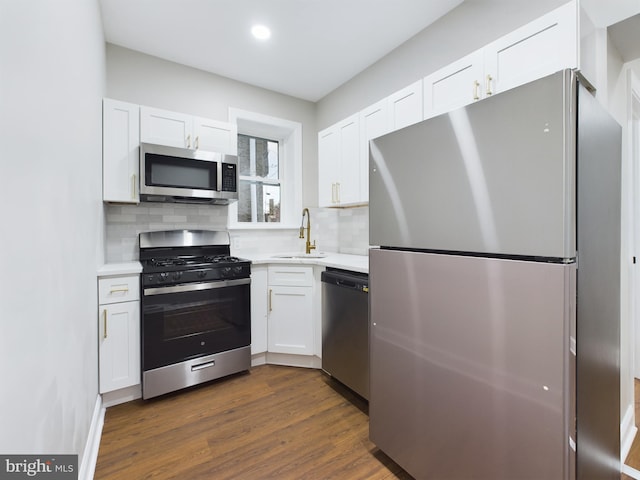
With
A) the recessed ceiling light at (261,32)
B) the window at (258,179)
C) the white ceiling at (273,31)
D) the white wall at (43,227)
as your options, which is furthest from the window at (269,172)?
the white wall at (43,227)

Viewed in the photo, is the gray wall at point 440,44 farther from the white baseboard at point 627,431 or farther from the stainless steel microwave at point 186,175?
the white baseboard at point 627,431

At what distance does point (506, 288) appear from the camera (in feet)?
3.39

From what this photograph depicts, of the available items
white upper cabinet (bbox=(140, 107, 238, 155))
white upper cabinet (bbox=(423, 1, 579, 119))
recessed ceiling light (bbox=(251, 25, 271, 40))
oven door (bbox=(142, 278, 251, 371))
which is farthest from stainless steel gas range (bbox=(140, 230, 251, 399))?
white upper cabinet (bbox=(423, 1, 579, 119))

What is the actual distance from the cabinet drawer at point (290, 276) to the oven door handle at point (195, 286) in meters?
0.22

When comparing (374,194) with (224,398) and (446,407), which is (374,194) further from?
(224,398)

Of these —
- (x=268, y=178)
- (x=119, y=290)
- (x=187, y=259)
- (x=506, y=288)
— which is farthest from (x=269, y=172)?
(x=506, y=288)

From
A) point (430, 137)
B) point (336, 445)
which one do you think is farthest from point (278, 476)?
point (430, 137)

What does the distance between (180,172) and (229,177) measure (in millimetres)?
393

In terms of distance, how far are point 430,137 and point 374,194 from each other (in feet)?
1.25

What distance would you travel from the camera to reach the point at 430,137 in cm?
128

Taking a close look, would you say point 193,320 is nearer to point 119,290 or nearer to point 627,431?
point 119,290

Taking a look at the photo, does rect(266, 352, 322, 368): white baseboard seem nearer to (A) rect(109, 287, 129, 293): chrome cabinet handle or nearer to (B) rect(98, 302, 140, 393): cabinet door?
(B) rect(98, 302, 140, 393): cabinet door

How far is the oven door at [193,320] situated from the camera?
2121 millimetres

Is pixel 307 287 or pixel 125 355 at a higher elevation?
pixel 307 287
